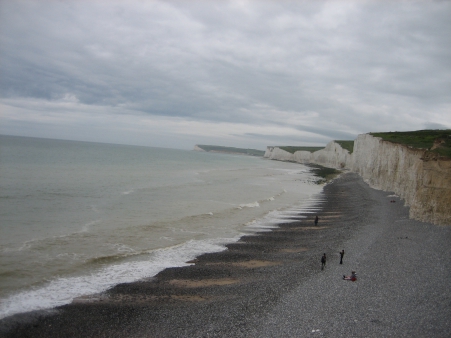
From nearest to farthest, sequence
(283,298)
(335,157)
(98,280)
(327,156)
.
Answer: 1. (283,298)
2. (98,280)
3. (335,157)
4. (327,156)

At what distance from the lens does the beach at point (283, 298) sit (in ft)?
31.0

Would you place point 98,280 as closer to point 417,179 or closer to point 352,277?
point 352,277

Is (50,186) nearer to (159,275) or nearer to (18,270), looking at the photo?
(18,270)

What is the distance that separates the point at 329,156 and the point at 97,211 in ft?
345

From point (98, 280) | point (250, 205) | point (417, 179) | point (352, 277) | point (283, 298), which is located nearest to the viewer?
point (283, 298)

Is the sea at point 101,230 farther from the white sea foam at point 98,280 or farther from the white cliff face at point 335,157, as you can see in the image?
the white cliff face at point 335,157

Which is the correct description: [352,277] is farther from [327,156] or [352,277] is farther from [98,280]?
[327,156]

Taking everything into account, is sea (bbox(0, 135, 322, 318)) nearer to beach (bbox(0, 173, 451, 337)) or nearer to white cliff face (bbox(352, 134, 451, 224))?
beach (bbox(0, 173, 451, 337))

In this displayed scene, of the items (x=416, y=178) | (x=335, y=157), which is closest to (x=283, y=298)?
(x=416, y=178)

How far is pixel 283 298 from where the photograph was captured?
1134 cm

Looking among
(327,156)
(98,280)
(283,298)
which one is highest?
(327,156)

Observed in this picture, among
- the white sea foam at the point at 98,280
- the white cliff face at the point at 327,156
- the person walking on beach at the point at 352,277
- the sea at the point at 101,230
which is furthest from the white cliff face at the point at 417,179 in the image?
the white cliff face at the point at 327,156

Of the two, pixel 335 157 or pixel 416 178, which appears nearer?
pixel 416 178

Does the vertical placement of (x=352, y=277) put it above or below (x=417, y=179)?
below
